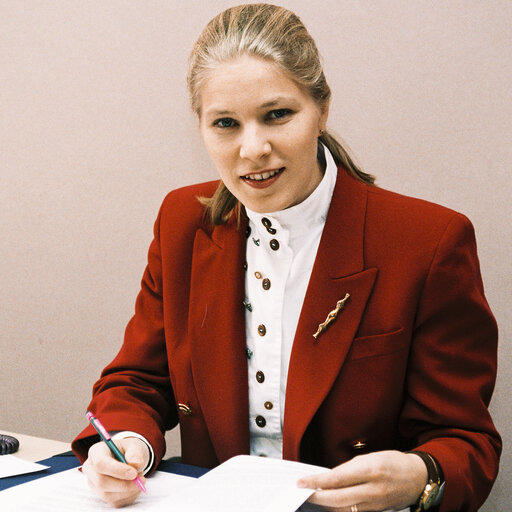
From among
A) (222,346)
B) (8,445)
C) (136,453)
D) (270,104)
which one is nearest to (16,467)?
(8,445)

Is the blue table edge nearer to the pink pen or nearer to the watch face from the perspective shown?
the pink pen

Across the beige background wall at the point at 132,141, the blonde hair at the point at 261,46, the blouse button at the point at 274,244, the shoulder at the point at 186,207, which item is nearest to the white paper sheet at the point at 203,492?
the blouse button at the point at 274,244

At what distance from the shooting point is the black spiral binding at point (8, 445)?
1.45 m

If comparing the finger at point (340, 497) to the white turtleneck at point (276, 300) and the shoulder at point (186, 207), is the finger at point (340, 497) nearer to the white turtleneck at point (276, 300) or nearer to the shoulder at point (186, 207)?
the white turtleneck at point (276, 300)

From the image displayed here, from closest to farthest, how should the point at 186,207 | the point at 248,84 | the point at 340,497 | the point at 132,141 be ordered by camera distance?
the point at 340,497, the point at 248,84, the point at 186,207, the point at 132,141

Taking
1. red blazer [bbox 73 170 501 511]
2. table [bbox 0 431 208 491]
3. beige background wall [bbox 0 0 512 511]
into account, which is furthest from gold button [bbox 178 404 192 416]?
beige background wall [bbox 0 0 512 511]

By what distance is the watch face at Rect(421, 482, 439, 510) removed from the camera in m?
1.08

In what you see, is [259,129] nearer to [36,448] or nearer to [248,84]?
[248,84]

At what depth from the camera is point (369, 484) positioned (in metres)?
0.99

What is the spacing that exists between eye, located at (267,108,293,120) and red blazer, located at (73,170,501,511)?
0.76 ft

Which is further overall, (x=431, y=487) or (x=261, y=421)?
(x=261, y=421)

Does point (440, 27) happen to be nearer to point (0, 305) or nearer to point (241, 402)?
point (241, 402)

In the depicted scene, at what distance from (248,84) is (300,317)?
445mm

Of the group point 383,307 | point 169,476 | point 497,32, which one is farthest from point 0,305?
point 497,32
